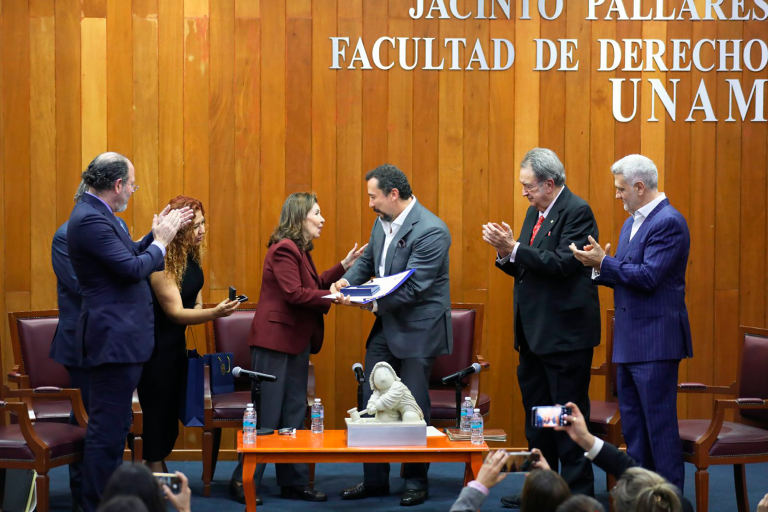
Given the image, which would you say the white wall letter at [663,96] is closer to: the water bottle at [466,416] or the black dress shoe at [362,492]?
the water bottle at [466,416]

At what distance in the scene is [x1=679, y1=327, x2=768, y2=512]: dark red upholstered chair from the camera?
402cm

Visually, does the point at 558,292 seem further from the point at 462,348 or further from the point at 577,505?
the point at 577,505

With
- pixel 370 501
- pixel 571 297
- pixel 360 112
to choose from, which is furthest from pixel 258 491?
pixel 360 112

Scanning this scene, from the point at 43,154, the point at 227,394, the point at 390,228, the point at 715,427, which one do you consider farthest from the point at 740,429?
the point at 43,154

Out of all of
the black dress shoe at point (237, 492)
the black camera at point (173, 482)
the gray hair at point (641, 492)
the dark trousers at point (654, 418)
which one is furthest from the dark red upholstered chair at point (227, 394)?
the gray hair at point (641, 492)

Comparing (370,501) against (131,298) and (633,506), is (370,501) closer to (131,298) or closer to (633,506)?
(131,298)

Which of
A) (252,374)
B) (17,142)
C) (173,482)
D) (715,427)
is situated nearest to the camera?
(173,482)

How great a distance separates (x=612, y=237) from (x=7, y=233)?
3777 millimetres

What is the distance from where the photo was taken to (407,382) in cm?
458

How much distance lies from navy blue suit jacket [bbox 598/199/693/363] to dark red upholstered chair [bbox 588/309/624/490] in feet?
2.24

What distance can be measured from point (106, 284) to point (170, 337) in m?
0.80

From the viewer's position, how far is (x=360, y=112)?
5.54 m

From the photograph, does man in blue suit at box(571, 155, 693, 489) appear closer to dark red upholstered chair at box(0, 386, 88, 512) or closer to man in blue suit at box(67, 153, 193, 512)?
man in blue suit at box(67, 153, 193, 512)

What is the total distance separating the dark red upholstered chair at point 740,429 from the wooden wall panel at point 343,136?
1.14m
